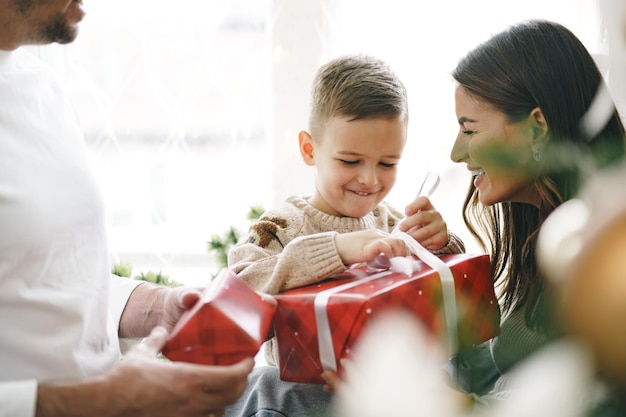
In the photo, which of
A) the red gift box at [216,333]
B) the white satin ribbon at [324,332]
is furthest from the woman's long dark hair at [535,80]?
the red gift box at [216,333]

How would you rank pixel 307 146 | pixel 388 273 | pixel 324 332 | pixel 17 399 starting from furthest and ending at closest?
pixel 307 146
pixel 388 273
pixel 324 332
pixel 17 399

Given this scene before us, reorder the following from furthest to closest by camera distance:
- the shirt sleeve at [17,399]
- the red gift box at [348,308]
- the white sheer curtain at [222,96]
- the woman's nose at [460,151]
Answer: the white sheer curtain at [222,96]
the woman's nose at [460,151]
the red gift box at [348,308]
the shirt sleeve at [17,399]

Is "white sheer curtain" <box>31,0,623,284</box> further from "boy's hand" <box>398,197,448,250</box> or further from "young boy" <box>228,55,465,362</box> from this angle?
"boy's hand" <box>398,197,448,250</box>

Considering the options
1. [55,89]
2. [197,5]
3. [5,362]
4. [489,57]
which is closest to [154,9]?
[197,5]

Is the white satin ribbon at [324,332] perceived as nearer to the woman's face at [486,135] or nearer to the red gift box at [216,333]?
the red gift box at [216,333]

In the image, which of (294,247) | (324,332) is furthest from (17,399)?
(294,247)

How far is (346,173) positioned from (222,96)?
0.78m

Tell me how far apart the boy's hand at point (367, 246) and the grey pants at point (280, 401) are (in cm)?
23

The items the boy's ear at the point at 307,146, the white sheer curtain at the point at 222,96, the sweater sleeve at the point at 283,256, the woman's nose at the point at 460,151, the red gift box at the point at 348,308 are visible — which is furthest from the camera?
the white sheer curtain at the point at 222,96

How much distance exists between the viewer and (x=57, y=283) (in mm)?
946

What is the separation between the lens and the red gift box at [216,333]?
842 mm

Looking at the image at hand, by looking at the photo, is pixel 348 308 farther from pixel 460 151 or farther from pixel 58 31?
pixel 58 31

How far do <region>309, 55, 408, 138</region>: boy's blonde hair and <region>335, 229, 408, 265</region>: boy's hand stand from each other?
0.29 metres

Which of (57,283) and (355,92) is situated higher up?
(355,92)
